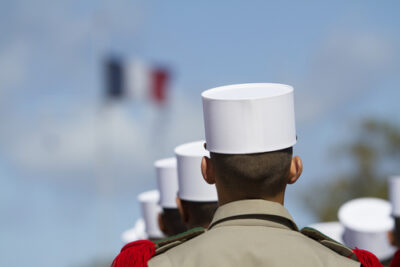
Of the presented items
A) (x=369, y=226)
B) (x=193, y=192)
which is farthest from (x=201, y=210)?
(x=369, y=226)

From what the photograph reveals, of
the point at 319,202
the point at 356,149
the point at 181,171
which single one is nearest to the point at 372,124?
the point at 356,149

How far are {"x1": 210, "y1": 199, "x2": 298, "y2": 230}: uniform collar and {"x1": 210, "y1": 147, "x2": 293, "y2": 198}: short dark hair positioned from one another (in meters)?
0.03

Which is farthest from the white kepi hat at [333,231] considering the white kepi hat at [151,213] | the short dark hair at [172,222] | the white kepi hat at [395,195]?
the short dark hair at [172,222]

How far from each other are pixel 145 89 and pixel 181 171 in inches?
870

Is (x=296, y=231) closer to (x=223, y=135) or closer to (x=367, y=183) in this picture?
(x=223, y=135)

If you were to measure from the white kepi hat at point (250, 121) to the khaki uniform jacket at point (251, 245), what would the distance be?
208mm

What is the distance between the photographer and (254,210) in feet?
11.3

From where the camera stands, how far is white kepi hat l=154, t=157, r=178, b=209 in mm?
6270

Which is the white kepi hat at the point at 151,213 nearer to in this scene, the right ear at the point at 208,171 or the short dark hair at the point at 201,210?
the short dark hair at the point at 201,210

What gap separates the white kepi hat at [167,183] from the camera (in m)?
6.27

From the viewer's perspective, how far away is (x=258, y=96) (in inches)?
143

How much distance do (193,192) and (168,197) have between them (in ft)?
3.93

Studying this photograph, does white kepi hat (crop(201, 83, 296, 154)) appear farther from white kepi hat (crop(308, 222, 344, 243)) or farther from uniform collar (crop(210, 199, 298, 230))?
white kepi hat (crop(308, 222, 344, 243))

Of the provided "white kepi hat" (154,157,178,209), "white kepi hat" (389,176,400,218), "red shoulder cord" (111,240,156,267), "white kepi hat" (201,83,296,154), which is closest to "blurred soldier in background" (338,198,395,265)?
"white kepi hat" (389,176,400,218)
